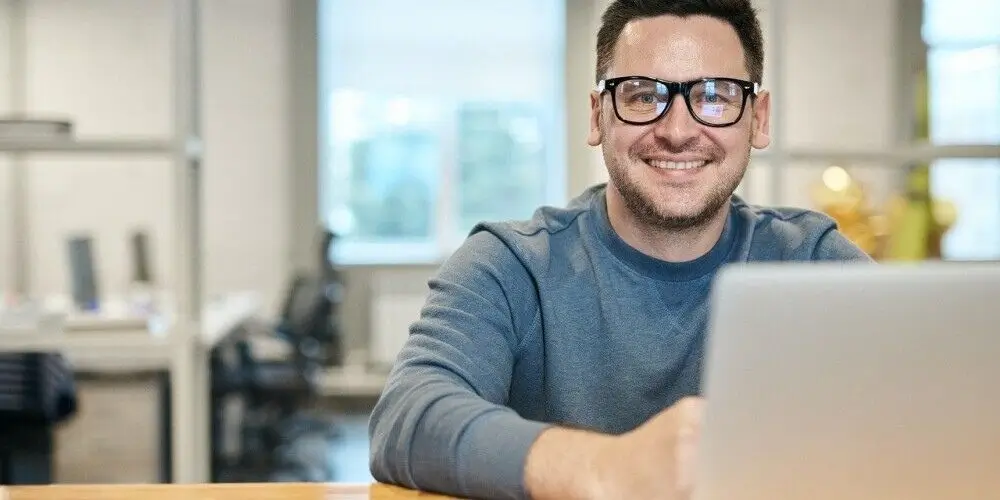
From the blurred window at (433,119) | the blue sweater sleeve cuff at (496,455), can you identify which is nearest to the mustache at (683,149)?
the blue sweater sleeve cuff at (496,455)

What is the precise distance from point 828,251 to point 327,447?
15.7ft

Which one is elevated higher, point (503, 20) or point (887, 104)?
point (503, 20)

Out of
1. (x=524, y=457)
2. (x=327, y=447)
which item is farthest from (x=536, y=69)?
(x=524, y=457)

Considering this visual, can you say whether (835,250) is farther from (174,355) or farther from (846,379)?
(174,355)

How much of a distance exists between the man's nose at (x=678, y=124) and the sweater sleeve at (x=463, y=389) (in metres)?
0.26

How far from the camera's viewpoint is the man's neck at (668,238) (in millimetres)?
1505

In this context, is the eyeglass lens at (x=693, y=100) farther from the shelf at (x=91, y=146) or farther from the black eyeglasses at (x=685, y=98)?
the shelf at (x=91, y=146)

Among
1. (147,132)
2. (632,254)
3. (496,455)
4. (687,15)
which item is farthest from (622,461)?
(147,132)

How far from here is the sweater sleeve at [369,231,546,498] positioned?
3.45 ft

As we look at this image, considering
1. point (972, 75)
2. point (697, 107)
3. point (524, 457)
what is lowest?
point (524, 457)

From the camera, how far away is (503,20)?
7.14 m

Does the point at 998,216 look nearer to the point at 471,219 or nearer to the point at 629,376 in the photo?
the point at 471,219

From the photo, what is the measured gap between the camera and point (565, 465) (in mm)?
989

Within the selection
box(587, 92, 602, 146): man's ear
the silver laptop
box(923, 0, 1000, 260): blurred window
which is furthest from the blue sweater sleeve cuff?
box(923, 0, 1000, 260): blurred window
